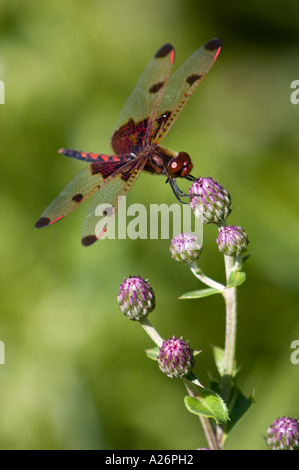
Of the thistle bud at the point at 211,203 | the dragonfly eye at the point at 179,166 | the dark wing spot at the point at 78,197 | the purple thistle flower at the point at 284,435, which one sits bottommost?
the purple thistle flower at the point at 284,435

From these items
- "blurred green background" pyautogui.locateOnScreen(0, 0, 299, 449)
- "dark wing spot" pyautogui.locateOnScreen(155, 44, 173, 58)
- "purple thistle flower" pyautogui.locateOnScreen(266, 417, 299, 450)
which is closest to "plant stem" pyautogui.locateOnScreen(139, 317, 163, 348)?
"purple thistle flower" pyautogui.locateOnScreen(266, 417, 299, 450)

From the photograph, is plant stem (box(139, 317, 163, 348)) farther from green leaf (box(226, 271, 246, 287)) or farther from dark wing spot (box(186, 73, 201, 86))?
dark wing spot (box(186, 73, 201, 86))

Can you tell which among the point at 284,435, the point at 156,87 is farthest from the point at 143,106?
the point at 284,435

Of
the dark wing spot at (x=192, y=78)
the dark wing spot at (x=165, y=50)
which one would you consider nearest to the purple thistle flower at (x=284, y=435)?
the dark wing spot at (x=192, y=78)

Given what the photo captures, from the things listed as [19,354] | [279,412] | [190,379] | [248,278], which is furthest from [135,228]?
[190,379]

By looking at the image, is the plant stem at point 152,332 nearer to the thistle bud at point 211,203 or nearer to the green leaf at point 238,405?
the green leaf at point 238,405
